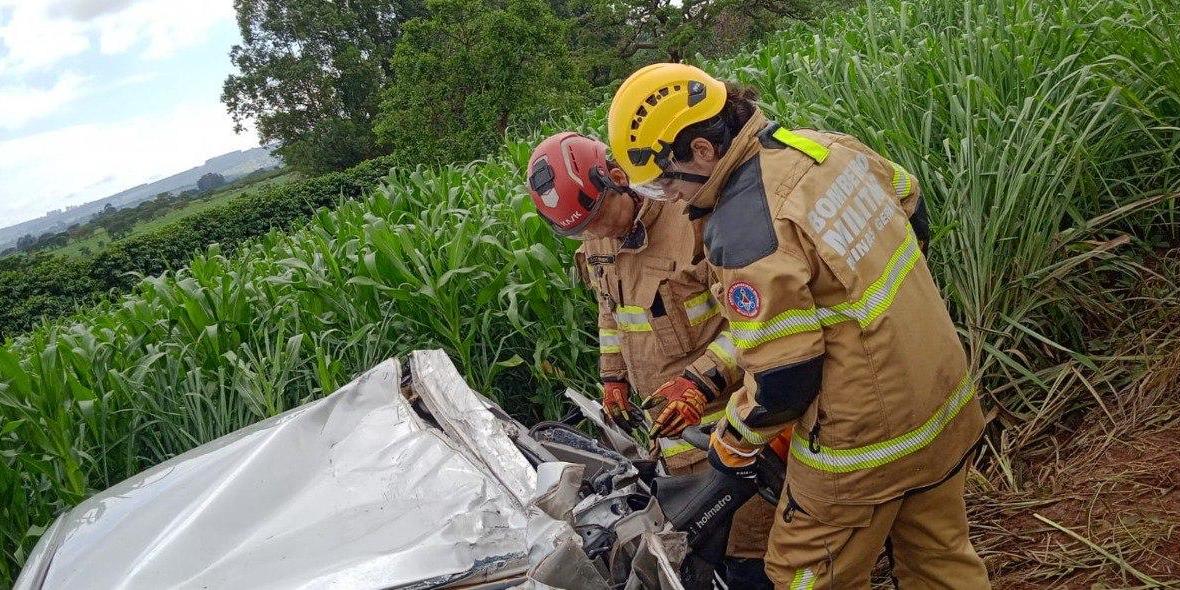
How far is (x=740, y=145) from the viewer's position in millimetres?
1803

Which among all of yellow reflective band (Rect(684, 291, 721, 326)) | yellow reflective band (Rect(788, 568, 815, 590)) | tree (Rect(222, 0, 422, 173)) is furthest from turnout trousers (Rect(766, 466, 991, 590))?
tree (Rect(222, 0, 422, 173))

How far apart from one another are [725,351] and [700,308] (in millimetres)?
194

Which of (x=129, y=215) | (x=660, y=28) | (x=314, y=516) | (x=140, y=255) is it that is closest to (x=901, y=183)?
(x=314, y=516)

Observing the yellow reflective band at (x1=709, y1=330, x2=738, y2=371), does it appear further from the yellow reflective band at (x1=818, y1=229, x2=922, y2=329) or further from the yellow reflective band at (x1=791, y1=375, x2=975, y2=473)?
the yellow reflective band at (x1=818, y1=229, x2=922, y2=329)

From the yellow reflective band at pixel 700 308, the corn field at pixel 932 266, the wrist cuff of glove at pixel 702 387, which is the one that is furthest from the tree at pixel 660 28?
the wrist cuff of glove at pixel 702 387

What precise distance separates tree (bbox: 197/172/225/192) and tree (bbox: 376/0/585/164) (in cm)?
2352

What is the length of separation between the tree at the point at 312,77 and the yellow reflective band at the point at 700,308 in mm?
28907

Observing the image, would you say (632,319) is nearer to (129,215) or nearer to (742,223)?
(742,223)

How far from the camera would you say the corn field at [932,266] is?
9.92ft

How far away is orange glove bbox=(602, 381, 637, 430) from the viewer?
2.67 metres

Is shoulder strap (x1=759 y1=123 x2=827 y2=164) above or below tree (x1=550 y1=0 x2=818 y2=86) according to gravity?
below

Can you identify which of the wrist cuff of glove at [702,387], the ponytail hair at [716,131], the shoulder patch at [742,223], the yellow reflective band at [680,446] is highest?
the ponytail hair at [716,131]

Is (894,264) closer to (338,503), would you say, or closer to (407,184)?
(338,503)

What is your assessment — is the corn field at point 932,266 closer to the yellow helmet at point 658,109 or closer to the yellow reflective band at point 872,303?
the yellow reflective band at point 872,303
